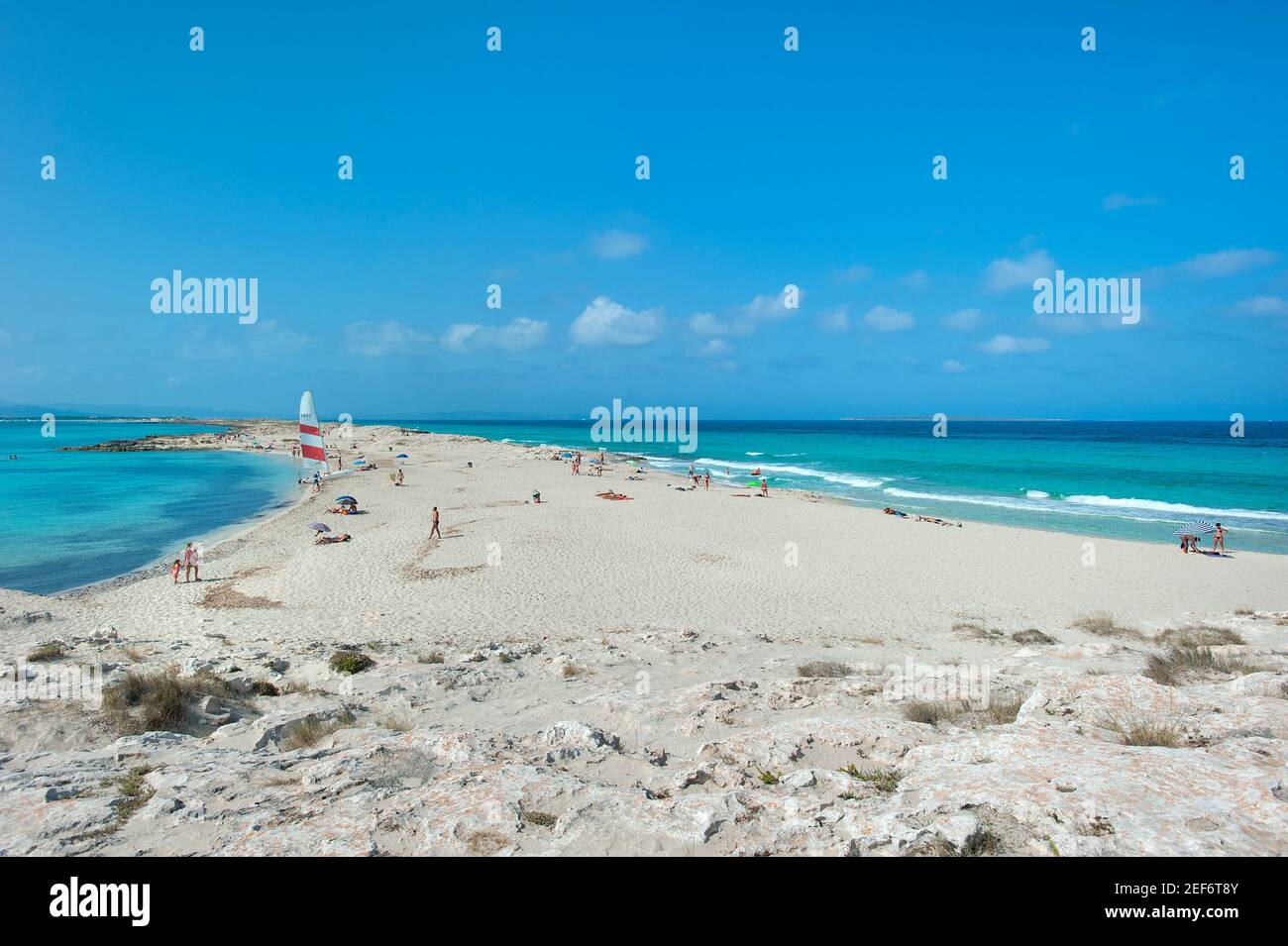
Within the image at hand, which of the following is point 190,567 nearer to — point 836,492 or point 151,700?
point 151,700

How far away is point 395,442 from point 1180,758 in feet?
258

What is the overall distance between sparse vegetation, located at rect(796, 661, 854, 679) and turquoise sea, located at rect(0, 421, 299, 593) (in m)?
18.7

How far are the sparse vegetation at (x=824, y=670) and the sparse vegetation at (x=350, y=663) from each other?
19.4 feet

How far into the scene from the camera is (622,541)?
69.4 feet

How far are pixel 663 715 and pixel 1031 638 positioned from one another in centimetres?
808

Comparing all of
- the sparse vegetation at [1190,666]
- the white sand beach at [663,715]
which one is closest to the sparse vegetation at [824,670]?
the white sand beach at [663,715]

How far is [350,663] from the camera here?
857 centimetres

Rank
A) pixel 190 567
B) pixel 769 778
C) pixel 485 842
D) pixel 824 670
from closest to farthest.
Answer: pixel 485 842, pixel 769 778, pixel 824 670, pixel 190 567

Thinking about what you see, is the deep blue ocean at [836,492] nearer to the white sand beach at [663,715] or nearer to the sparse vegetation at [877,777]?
the white sand beach at [663,715]

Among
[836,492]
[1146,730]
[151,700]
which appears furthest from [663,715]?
[836,492]

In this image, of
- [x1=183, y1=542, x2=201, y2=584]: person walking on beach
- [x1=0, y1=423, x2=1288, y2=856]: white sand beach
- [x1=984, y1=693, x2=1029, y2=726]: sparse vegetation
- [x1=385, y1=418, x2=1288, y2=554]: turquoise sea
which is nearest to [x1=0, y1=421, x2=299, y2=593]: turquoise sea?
[x1=183, y1=542, x2=201, y2=584]: person walking on beach

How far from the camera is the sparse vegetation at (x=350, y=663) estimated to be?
27.7 feet
